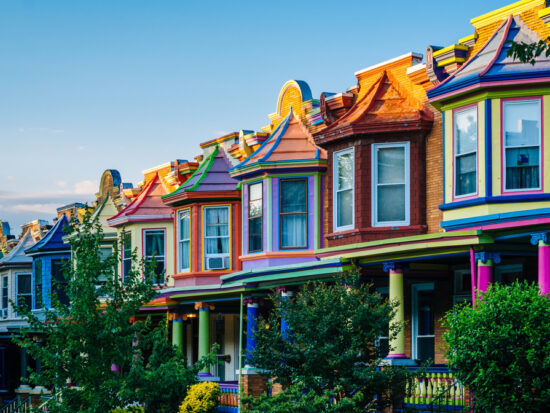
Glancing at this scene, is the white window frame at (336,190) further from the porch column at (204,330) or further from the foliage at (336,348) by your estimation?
the porch column at (204,330)

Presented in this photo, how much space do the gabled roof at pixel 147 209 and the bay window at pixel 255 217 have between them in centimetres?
738

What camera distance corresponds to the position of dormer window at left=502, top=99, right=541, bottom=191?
68.0 feet

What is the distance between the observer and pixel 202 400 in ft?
89.0

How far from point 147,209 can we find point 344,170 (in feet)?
43.8

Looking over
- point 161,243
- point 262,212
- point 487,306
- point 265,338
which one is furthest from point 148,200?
point 487,306

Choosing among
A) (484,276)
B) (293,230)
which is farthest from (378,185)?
(484,276)

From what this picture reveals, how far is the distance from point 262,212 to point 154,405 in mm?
8796

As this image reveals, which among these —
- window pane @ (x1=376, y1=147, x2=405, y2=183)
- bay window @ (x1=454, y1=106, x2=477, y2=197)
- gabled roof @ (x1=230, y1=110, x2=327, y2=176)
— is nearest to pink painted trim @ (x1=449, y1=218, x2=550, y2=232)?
bay window @ (x1=454, y1=106, x2=477, y2=197)

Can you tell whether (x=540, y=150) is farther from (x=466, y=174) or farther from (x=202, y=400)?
(x=202, y=400)

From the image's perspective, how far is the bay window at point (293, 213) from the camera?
28.3 meters

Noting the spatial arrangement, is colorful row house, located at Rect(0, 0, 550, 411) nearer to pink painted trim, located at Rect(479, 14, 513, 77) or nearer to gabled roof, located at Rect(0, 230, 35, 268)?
pink painted trim, located at Rect(479, 14, 513, 77)

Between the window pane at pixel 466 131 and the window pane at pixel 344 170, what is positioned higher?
the window pane at pixel 466 131

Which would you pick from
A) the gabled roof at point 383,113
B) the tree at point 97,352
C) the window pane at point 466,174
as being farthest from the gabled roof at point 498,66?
the tree at point 97,352

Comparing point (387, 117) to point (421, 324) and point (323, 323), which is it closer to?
point (421, 324)
